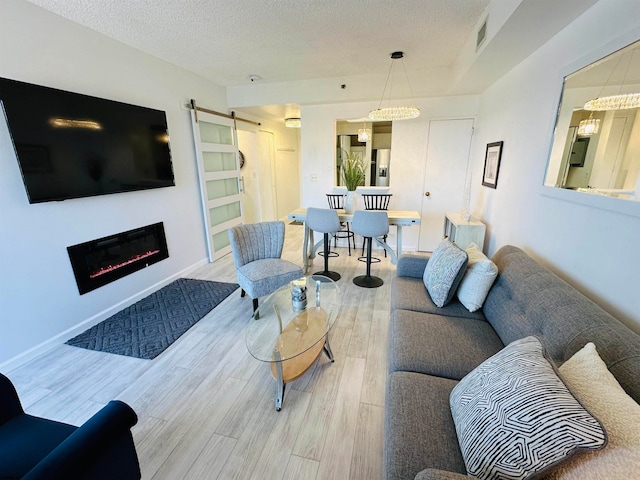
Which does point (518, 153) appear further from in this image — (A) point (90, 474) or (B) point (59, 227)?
(B) point (59, 227)

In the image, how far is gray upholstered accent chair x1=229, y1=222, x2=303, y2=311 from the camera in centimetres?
252

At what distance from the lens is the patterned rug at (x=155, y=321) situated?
2.25m

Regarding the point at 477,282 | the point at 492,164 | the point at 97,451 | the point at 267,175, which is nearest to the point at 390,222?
the point at 492,164

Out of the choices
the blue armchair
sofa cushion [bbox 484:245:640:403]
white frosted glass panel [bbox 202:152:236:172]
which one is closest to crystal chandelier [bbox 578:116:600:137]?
sofa cushion [bbox 484:245:640:403]

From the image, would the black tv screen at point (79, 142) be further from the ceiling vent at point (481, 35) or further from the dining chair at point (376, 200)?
the ceiling vent at point (481, 35)

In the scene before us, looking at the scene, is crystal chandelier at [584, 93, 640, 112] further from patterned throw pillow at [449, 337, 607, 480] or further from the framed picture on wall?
the framed picture on wall

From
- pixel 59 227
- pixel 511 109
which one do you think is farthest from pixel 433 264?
pixel 59 227

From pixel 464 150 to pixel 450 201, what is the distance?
0.76 metres

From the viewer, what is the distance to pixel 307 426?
1.55 metres

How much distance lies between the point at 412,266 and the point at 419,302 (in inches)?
18.8

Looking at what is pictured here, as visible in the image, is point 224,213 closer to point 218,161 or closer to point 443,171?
point 218,161

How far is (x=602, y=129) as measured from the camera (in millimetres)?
1484

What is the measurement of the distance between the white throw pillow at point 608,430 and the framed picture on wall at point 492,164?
104 inches

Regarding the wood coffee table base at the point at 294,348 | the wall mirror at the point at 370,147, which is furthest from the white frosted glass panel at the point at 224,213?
the wood coffee table base at the point at 294,348
